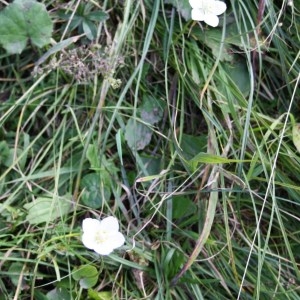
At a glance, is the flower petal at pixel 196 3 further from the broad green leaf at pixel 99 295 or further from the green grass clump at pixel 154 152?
the broad green leaf at pixel 99 295

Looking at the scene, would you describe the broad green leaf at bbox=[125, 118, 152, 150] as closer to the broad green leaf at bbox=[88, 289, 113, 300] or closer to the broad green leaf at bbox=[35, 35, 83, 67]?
the broad green leaf at bbox=[35, 35, 83, 67]

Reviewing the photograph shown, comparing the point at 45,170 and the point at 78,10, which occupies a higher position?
the point at 78,10

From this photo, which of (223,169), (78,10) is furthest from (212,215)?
(78,10)

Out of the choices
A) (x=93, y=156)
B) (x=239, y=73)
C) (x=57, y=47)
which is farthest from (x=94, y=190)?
(x=239, y=73)

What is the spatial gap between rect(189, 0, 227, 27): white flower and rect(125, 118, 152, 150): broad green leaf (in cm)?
28

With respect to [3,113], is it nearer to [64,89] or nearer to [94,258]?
[64,89]

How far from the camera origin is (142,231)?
1.33 meters

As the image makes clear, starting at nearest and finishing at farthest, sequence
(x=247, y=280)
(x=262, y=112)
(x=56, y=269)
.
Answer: (x=56, y=269) → (x=247, y=280) → (x=262, y=112)

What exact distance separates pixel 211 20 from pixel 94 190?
469mm

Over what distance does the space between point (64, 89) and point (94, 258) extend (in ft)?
1.37

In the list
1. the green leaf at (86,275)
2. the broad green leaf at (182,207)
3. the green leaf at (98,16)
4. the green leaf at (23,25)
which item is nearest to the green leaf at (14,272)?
the green leaf at (86,275)

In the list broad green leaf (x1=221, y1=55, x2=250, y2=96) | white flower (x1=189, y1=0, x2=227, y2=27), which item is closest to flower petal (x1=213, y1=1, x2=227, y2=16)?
white flower (x1=189, y1=0, x2=227, y2=27)

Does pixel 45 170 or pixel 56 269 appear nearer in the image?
pixel 56 269

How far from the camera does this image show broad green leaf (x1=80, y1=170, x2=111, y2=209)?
1329mm
